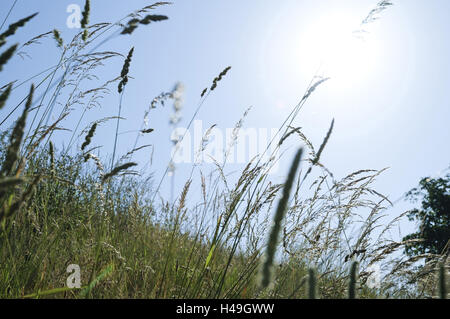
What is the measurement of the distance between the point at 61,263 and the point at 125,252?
39cm

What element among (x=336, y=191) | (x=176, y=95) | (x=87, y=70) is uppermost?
(x=87, y=70)

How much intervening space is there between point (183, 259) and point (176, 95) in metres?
1.12

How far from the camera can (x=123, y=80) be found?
2.21m
